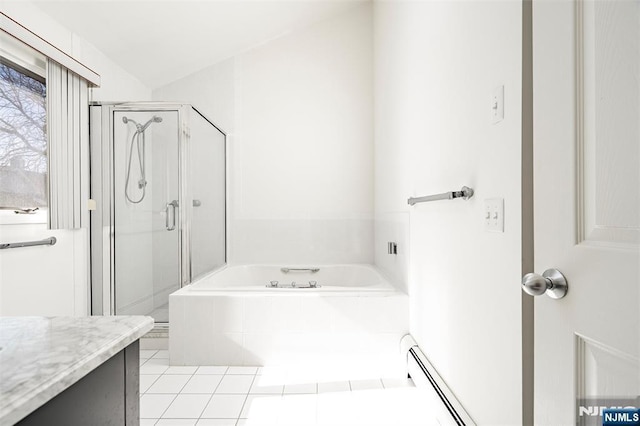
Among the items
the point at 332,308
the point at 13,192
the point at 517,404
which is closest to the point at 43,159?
the point at 13,192

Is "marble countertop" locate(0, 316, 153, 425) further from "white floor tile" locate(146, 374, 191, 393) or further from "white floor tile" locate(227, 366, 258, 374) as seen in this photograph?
"white floor tile" locate(227, 366, 258, 374)

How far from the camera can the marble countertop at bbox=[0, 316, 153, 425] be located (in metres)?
0.45

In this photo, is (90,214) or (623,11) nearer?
(623,11)

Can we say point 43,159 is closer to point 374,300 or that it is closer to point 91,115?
point 91,115

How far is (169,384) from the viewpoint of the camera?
6.29ft

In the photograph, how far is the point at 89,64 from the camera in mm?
2506

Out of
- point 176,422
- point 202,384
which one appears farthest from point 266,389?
point 176,422

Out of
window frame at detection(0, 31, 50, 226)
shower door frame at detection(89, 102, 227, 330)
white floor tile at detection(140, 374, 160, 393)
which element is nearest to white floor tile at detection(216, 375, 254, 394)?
white floor tile at detection(140, 374, 160, 393)

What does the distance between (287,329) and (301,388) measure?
0.36 meters

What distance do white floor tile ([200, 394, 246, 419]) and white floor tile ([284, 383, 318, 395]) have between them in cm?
23

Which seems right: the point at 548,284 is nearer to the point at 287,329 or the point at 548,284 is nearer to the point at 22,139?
the point at 287,329

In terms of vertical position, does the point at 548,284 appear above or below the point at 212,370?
above

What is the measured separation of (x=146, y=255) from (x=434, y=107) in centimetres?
211

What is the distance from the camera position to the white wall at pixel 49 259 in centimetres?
191
